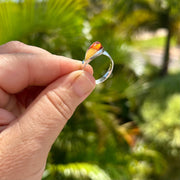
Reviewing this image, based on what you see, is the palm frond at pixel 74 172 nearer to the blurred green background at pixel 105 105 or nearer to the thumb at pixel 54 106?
the blurred green background at pixel 105 105

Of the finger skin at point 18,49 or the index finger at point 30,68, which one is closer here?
the index finger at point 30,68

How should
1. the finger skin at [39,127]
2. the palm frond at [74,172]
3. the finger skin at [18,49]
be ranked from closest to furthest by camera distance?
the finger skin at [39,127] < the finger skin at [18,49] < the palm frond at [74,172]

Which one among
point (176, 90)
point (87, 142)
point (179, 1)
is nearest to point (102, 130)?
point (87, 142)

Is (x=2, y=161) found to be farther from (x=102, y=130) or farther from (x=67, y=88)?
(x=102, y=130)

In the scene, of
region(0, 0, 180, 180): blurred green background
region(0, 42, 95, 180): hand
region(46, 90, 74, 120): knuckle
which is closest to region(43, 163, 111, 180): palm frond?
region(0, 0, 180, 180): blurred green background

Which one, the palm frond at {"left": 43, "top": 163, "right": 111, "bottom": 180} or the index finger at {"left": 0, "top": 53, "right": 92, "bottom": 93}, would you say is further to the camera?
the palm frond at {"left": 43, "top": 163, "right": 111, "bottom": 180}

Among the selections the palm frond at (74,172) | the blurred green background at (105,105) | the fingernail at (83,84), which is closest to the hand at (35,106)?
the fingernail at (83,84)

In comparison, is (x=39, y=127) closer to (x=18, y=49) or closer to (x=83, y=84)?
(x=83, y=84)

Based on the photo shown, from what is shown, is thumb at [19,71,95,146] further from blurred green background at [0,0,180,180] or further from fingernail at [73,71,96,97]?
blurred green background at [0,0,180,180]
